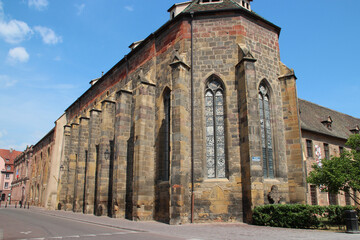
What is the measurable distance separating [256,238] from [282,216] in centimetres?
354

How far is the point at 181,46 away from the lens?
16.2 m

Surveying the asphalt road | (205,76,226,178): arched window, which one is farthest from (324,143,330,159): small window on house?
the asphalt road

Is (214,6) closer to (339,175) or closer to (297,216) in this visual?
(339,175)

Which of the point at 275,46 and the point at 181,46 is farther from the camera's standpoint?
the point at 275,46

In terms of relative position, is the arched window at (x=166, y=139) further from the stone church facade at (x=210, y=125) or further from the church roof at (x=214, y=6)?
the church roof at (x=214, y=6)

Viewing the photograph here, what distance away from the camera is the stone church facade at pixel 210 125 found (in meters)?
13.7

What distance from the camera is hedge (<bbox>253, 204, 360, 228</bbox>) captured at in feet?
37.3

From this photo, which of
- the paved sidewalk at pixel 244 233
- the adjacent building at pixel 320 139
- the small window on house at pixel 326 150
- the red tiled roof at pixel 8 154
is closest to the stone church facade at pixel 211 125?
the paved sidewalk at pixel 244 233

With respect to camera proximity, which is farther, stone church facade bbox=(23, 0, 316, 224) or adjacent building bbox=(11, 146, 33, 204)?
adjacent building bbox=(11, 146, 33, 204)

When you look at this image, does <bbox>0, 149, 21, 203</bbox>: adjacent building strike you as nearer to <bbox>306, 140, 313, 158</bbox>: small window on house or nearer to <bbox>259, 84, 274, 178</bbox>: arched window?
<bbox>306, 140, 313, 158</bbox>: small window on house

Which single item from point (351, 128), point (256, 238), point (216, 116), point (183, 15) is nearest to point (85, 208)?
point (216, 116)

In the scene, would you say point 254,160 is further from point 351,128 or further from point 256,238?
point 351,128

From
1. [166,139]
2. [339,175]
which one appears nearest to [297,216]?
[339,175]

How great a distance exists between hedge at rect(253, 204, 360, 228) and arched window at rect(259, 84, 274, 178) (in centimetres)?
290
